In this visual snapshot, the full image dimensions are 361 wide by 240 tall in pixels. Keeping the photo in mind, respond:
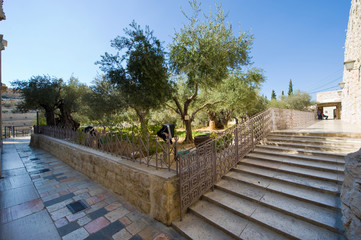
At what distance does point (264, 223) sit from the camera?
2.41 m

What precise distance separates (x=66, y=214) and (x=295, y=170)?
5.22m

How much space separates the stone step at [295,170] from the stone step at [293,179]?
7 centimetres

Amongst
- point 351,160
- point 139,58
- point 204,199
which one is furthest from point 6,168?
point 351,160

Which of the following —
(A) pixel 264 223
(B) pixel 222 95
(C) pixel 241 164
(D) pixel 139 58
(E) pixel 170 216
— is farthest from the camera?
(B) pixel 222 95

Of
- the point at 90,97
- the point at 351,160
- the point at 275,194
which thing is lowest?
the point at 275,194

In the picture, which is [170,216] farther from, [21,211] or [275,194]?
[21,211]

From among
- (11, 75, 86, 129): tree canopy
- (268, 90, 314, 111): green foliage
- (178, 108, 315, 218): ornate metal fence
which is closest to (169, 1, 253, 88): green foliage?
(178, 108, 315, 218): ornate metal fence

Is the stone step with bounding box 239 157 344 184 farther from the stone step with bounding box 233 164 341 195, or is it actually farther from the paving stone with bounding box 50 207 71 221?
the paving stone with bounding box 50 207 71 221

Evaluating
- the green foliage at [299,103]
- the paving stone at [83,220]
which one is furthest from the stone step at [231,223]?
the green foliage at [299,103]

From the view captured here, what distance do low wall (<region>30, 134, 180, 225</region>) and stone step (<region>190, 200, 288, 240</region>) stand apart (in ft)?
1.74

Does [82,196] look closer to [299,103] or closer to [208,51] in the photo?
[208,51]

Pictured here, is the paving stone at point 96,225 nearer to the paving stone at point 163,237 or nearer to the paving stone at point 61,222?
the paving stone at point 61,222

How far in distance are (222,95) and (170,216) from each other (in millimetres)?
9652

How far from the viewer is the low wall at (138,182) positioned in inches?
109
